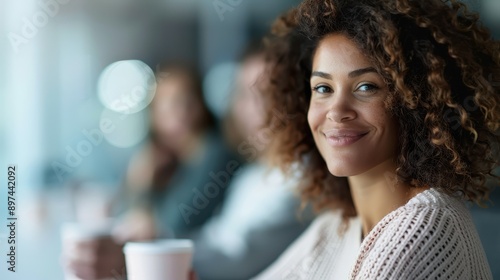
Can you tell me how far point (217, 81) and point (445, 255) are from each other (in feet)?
6.66

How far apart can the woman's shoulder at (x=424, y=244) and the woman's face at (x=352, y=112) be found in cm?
12

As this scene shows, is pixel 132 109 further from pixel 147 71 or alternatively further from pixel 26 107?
pixel 26 107

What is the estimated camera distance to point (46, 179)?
7.11ft

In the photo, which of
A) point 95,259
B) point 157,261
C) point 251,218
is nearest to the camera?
point 157,261

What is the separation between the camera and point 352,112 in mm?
1187

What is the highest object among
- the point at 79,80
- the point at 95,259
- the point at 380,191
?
the point at 79,80

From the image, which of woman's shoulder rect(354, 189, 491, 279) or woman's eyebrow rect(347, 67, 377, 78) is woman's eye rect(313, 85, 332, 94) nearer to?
woman's eyebrow rect(347, 67, 377, 78)

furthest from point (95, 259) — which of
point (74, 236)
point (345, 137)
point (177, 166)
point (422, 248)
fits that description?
point (177, 166)

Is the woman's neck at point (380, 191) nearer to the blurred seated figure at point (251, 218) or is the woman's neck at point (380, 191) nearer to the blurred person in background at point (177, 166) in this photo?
the blurred seated figure at point (251, 218)

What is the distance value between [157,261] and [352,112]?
438 millimetres

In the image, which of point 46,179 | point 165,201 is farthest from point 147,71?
point 46,179

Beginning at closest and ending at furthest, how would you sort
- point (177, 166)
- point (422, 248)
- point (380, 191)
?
point (422, 248), point (380, 191), point (177, 166)

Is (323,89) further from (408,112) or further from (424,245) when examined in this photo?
(424,245)

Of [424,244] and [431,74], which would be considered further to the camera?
[431,74]
